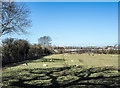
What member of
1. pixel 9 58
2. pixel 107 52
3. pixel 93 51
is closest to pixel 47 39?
pixel 93 51

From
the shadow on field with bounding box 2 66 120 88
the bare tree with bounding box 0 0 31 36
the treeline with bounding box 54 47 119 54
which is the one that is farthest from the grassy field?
the treeline with bounding box 54 47 119 54

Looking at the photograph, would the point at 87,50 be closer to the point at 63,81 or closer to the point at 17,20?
the point at 17,20

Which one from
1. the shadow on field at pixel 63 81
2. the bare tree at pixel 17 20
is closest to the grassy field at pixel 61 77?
the shadow on field at pixel 63 81

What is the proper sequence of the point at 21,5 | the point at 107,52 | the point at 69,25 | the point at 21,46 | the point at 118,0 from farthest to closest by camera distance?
the point at 107,52
the point at 21,46
the point at 21,5
the point at 69,25
the point at 118,0

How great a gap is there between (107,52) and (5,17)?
16.5 metres

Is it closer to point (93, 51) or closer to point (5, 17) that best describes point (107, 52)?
point (93, 51)

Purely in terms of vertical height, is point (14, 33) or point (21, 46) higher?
point (14, 33)

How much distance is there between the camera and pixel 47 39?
22141mm

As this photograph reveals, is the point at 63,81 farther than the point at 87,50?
No

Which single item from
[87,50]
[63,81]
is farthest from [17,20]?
[87,50]

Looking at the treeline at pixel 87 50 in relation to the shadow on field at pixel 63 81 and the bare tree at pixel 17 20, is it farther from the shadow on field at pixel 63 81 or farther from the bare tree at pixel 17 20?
the shadow on field at pixel 63 81

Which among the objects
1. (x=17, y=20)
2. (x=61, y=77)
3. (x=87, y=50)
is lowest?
(x=61, y=77)

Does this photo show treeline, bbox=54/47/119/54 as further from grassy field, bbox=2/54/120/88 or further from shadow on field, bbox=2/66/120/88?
shadow on field, bbox=2/66/120/88

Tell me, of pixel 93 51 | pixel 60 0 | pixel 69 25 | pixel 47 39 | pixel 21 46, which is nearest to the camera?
pixel 60 0
